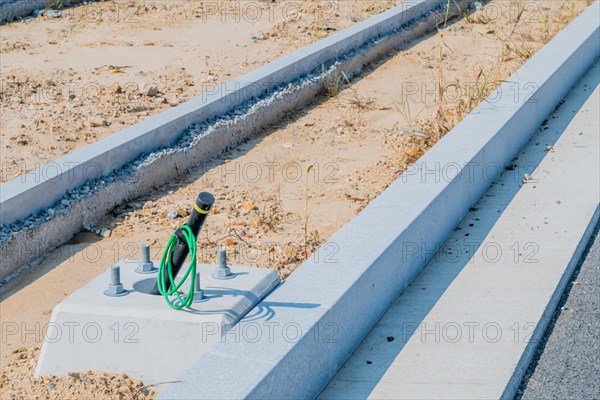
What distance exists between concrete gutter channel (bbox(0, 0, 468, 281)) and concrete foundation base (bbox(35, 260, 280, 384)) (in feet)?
4.75

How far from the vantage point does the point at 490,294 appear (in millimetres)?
4387

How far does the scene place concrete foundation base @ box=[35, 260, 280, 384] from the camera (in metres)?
3.74

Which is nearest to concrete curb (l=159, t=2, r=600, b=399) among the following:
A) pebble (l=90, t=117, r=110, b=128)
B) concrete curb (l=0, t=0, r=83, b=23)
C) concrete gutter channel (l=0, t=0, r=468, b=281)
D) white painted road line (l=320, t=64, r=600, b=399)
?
white painted road line (l=320, t=64, r=600, b=399)

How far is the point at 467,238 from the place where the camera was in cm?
498

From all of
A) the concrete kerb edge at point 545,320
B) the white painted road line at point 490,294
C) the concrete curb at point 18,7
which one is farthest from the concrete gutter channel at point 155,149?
the concrete curb at point 18,7

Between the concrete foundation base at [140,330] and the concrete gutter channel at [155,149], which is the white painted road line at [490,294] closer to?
the concrete foundation base at [140,330]

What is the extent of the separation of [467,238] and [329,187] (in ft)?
4.78

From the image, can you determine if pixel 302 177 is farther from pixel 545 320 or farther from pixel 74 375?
pixel 74 375

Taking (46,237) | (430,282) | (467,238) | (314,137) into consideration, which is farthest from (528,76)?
(46,237)

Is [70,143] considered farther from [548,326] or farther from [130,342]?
[548,326]

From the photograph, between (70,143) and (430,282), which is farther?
(70,143)

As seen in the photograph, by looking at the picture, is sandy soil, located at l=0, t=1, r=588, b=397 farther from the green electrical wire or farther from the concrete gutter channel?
the green electrical wire

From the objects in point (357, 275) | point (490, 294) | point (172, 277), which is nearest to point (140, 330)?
point (172, 277)

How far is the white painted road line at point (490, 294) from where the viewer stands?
373cm
